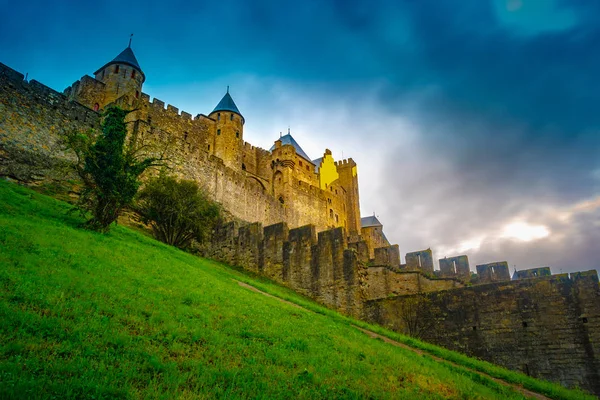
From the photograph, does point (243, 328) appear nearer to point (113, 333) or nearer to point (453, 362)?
point (113, 333)

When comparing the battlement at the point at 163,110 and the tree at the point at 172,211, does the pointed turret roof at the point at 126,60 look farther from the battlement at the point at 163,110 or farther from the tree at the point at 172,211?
the tree at the point at 172,211

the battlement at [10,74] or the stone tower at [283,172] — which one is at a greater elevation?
the stone tower at [283,172]

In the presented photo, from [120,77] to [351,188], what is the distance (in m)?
35.4

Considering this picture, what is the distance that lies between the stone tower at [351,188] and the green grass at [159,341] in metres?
49.8

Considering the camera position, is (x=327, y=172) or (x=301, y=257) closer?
(x=301, y=257)

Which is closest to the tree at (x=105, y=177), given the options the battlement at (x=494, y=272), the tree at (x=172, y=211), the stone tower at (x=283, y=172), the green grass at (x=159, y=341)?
the green grass at (x=159, y=341)

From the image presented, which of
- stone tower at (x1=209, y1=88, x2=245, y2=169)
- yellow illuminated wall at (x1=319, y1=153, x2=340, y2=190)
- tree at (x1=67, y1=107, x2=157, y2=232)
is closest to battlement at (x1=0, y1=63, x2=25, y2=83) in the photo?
tree at (x1=67, y1=107, x2=157, y2=232)

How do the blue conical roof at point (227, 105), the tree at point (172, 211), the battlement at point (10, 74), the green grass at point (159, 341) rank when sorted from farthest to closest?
the blue conical roof at point (227, 105) < the tree at point (172, 211) < the battlement at point (10, 74) < the green grass at point (159, 341)

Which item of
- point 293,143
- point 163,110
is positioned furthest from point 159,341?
point 293,143

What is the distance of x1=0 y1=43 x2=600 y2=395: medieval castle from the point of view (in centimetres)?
1634

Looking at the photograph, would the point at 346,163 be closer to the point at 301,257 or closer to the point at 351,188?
the point at 351,188

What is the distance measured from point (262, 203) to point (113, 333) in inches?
1322

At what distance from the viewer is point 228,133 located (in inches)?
1879

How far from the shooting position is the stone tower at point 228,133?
46.1 meters
